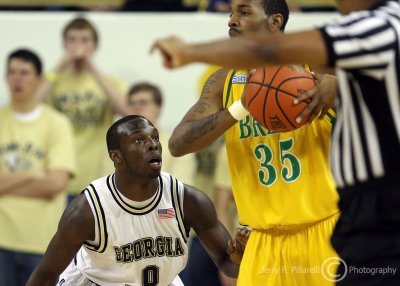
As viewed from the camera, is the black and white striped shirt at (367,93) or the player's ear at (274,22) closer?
the black and white striped shirt at (367,93)

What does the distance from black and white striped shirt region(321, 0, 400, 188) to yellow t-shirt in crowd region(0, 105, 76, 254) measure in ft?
14.0

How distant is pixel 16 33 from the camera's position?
355 inches

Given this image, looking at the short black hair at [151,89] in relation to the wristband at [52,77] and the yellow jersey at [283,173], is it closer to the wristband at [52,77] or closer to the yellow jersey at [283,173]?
the wristband at [52,77]

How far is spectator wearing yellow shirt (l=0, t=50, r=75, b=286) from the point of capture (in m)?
7.67

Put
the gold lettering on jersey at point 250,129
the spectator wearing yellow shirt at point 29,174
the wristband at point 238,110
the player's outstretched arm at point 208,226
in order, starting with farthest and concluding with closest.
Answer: the spectator wearing yellow shirt at point 29,174
the player's outstretched arm at point 208,226
the gold lettering on jersey at point 250,129
the wristband at point 238,110

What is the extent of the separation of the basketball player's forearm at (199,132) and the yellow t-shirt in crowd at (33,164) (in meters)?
2.75

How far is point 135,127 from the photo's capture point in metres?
5.36

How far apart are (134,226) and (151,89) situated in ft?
9.30

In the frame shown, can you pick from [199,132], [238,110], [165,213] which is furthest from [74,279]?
[238,110]

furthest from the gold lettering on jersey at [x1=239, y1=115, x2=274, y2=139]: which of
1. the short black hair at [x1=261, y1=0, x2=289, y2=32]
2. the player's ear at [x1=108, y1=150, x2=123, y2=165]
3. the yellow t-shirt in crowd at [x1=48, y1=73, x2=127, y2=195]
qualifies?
the yellow t-shirt in crowd at [x1=48, y1=73, x2=127, y2=195]

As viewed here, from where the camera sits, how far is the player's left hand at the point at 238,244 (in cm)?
524

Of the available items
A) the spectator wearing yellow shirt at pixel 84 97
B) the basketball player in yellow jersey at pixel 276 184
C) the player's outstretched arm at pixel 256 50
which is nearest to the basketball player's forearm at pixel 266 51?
the player's outstretched arm at pixel 256 50

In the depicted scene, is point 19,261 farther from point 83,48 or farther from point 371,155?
point 371,155

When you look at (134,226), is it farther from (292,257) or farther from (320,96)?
(320,96)
